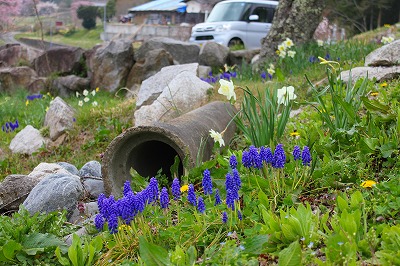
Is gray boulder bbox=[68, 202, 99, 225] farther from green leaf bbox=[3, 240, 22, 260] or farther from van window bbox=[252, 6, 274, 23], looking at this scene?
van window bbox=[252, 6, 274, 23]

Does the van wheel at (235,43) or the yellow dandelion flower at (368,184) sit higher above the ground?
the yellow dandelion flower at (368,184)

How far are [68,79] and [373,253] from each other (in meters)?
11.5

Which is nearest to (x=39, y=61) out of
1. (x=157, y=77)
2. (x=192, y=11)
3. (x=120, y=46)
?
(x=120, y=46)

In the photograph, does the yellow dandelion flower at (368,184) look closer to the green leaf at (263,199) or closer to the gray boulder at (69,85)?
the green leaf at (263,199)

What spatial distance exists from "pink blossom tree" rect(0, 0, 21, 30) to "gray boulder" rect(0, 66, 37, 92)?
1.34m

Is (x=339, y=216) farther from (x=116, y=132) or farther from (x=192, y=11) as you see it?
(x=192, y=11)

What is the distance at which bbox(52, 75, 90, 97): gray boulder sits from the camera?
1295 centimetres

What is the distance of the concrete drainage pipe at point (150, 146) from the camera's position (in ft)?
13.3

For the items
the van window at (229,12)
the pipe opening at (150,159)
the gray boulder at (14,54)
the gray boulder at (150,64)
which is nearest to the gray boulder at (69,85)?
the gray boulder at (150,64)

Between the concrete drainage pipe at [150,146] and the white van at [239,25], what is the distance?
11619 mm

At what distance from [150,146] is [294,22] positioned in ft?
19.2

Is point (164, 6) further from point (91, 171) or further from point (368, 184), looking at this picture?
point (368, 184)

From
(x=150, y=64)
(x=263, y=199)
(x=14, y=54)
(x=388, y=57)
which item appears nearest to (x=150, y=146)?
(x=263, y=199)

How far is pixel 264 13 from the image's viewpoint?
17.3 meters
